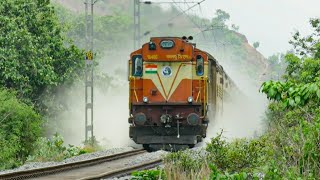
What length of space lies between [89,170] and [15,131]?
7.51 metres

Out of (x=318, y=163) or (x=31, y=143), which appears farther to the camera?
(x=31, y=143)

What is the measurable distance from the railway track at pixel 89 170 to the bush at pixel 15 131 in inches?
161

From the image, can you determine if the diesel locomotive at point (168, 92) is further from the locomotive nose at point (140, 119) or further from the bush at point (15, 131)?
the bush at point (15, 131)

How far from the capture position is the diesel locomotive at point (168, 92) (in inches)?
819

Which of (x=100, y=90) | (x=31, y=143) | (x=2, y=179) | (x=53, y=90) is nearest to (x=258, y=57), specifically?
(x=100, y=90)

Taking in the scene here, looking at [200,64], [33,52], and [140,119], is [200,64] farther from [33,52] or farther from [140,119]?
[33,52]

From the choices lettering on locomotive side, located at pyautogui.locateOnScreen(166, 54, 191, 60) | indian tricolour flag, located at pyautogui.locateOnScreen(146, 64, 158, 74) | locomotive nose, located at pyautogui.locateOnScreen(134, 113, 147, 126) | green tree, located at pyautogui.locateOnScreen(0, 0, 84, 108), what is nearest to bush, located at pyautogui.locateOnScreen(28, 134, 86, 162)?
locomotive nose, located at pyautogui.locateOnScreen(134, 113, 147, 126)

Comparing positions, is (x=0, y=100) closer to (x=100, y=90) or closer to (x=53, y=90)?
(x=53, y=90)

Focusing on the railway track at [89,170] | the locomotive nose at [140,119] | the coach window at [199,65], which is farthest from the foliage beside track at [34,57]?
the coach window at [199,65]

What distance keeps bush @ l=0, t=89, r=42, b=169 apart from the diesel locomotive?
14.7 ft

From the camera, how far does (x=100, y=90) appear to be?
45.2 metres

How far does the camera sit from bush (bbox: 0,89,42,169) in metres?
22.3

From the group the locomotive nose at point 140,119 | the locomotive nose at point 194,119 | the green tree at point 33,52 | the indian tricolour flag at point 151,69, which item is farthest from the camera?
the green tree at point 33,52

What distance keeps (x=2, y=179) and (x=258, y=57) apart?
127 meters
